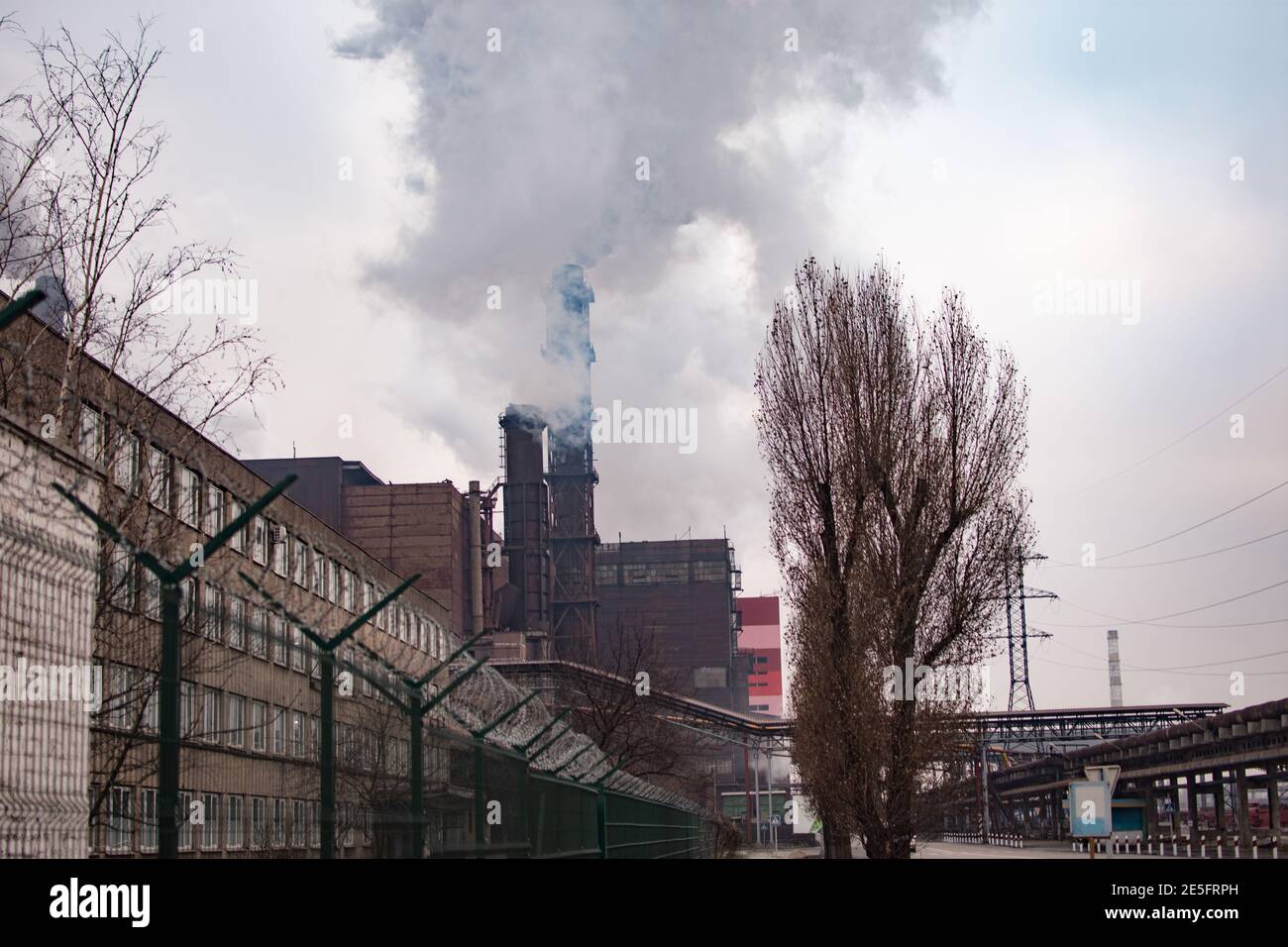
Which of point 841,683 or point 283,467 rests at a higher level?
point 283,467

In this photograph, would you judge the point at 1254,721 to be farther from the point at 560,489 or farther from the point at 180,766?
the point at 560,489

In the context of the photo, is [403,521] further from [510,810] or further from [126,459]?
[510,810]

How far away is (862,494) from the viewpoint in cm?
2791

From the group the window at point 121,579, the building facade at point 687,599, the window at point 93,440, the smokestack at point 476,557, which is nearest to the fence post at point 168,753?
the window at point 121,579

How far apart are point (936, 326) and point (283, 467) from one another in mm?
60571

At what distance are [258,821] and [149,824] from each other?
2.55 ft

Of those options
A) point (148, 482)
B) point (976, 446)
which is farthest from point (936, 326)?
point (148, 482)

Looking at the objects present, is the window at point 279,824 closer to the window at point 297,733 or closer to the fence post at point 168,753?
the window at point 297,733

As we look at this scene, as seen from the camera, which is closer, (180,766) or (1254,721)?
(180,766)

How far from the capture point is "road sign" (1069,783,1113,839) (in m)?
20.1

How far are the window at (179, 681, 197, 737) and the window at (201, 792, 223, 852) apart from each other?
0.37 m

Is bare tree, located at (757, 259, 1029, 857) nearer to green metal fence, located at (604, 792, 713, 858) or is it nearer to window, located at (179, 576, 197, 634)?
green metal fence, located at (604, 792, 713, 858)
